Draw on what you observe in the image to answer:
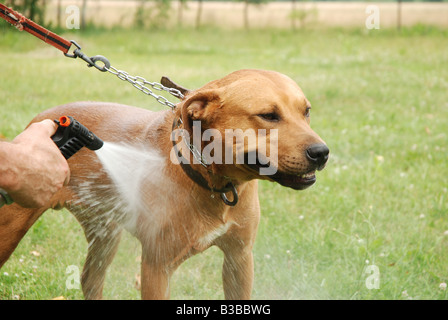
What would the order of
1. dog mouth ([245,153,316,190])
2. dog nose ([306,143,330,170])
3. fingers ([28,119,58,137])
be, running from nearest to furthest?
fingers ([28,119,58,137]), dog nose ([306,143,330,170]), dog mouth ([245,153,316,190])

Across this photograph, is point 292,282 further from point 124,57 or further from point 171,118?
point 124,57

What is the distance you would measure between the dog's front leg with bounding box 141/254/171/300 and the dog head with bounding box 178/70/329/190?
0.59 m

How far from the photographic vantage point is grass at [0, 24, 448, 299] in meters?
3.96

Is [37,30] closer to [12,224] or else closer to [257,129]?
[12,224]

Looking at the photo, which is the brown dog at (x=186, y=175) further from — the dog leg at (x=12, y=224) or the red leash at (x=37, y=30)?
the red leash at (x=37, y=30)

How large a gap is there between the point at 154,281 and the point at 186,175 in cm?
56

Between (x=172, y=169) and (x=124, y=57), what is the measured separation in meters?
10.5

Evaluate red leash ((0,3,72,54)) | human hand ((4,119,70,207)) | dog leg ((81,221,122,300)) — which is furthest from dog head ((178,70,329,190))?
dog leg ((81,221,122,300))

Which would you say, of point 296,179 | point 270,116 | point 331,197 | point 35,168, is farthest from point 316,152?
point 331,197

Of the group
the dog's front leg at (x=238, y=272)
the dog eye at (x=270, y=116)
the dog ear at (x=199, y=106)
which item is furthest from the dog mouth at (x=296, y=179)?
the dog's front leg at (x=238, y=272)

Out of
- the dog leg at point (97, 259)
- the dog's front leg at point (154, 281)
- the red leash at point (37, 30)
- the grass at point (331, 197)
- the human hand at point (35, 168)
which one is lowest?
the grass at point (331, 197)

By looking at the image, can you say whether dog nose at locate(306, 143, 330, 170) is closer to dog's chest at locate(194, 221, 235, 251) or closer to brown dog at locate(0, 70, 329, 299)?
brown dog at locate(0, 70, 329, 299)


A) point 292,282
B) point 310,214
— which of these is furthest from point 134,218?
point 310,214

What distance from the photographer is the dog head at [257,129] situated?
2.60m
